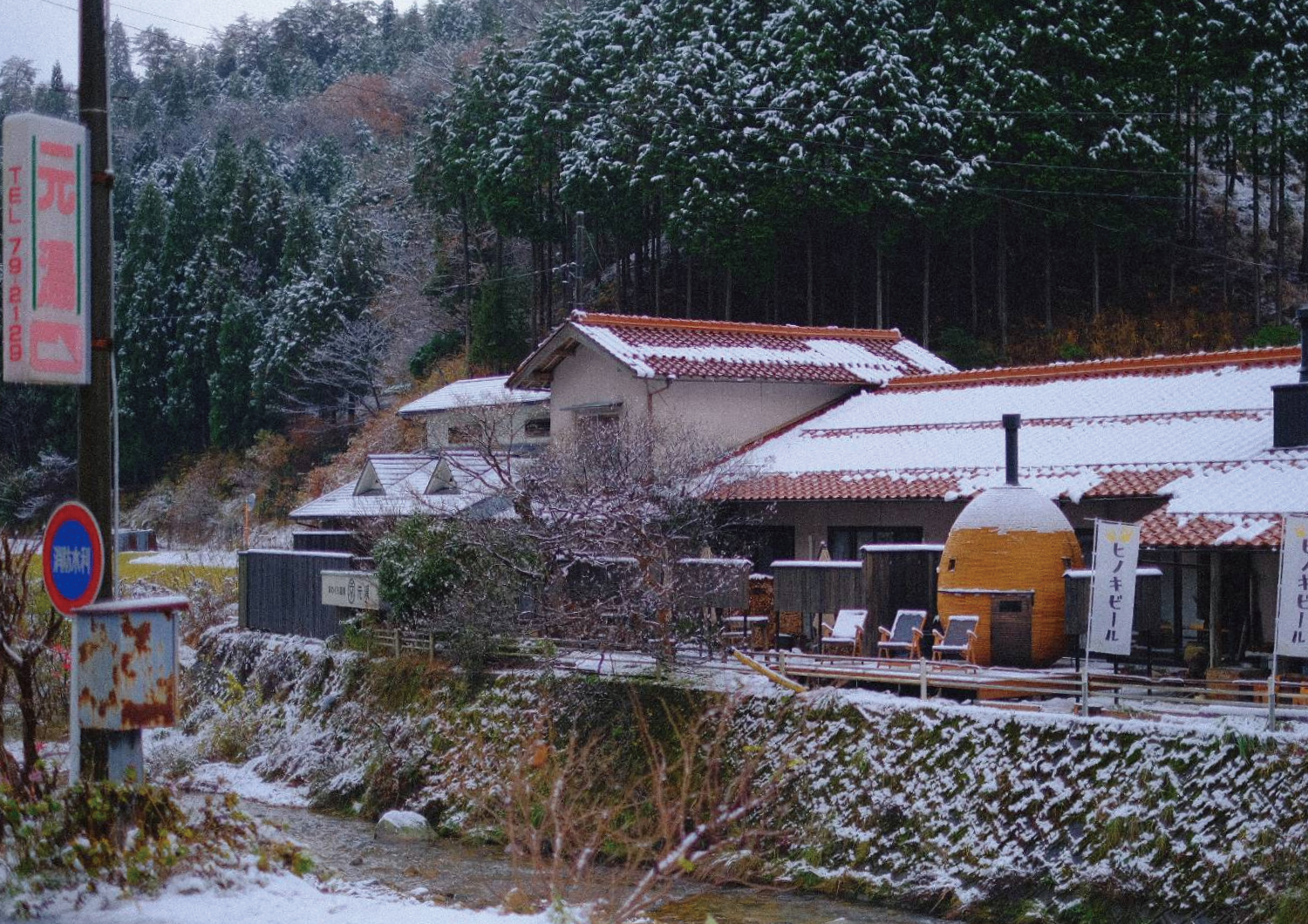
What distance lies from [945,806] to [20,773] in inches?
373

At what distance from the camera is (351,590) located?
76.7 feet

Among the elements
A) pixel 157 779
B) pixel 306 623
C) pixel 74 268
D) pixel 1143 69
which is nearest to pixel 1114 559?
pixel 157 779

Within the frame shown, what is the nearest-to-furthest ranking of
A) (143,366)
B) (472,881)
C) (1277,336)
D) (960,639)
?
(472,881)
(960,639)
(1277,336)
(143,366)

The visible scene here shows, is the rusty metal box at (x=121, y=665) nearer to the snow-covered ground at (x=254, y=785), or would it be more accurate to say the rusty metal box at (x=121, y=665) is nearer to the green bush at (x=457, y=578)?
the green bush at (x=457, y=578)

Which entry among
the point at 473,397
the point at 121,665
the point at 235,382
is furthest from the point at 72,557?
the point at 235,382

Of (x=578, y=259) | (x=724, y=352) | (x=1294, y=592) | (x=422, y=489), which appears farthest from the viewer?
(x=578, y=259)

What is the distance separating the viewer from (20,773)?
7.69 metres

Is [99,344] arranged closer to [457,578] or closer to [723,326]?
[457,578]

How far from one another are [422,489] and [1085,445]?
13451 millimetres

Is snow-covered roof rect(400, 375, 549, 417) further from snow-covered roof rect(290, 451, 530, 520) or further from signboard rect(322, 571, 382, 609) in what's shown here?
signboard rect(322, 571, 382, 609)

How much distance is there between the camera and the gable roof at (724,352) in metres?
24.3

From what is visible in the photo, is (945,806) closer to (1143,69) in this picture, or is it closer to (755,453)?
(755,453)

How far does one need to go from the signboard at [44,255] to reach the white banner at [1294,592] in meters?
10.7

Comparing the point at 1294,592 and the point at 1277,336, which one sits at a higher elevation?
the point at 1277,336
